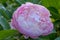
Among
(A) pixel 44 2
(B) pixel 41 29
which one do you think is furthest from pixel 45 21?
(A) pixel 44 2

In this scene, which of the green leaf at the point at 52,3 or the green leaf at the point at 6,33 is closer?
the green leaf at the point at 6,33

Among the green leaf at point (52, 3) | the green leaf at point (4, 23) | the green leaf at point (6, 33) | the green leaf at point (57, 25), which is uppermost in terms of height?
the green leaf at point (52, 3)

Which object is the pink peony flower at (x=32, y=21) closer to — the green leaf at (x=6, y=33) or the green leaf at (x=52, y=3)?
the green leaf at (x=6, y=33)

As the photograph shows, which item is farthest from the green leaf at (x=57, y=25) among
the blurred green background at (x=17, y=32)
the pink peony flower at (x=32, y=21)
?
the pink peony flower at (x=32, y=21)

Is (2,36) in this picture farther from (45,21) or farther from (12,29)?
(45,21)

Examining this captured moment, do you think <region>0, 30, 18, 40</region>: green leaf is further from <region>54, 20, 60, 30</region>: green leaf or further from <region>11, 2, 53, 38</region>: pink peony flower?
<region>54, 20, 60, 30</region>: green leaf

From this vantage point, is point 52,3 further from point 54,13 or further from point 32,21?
point 32,21

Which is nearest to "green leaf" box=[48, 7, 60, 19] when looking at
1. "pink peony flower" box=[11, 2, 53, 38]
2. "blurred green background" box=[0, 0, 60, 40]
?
"blurred green background" box=[0, 0, 60, 40]

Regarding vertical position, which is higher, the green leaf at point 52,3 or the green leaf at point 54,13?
the green leaf at point 52,3
